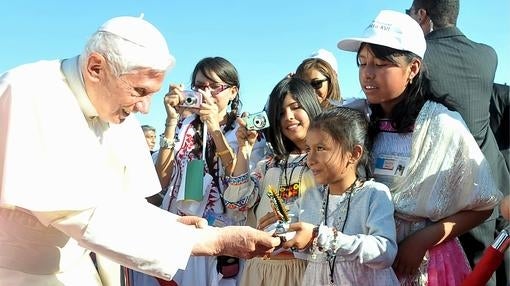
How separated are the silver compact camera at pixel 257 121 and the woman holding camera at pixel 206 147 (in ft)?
1.14

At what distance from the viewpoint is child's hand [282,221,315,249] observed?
10.1ft

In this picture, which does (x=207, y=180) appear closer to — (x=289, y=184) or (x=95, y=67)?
(x=289, y=184)

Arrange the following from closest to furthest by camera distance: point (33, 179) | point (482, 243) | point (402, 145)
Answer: point (33, 179)
point (402, 145)
point (482, 243)

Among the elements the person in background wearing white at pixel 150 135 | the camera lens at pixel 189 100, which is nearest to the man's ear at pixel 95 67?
the camera lens at pixel 189 100

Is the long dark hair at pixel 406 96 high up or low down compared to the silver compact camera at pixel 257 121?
up

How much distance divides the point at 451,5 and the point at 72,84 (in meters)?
2.64

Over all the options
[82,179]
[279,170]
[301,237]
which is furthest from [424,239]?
[82,179]

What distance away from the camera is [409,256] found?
331cm

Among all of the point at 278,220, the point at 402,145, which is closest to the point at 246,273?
the point at 278,220

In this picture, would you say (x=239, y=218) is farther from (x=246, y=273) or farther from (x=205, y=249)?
(x=205, y=249)

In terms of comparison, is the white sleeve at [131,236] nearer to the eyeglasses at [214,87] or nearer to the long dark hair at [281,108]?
the long dark hair at [281,108]

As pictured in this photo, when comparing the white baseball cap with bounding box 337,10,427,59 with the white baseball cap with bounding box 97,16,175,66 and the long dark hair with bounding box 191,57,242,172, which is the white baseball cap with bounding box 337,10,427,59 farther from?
the long dark hair with bounding box 191,57,242,172

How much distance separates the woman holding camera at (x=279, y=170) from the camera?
3.90 m

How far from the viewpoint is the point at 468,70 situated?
3.95m
